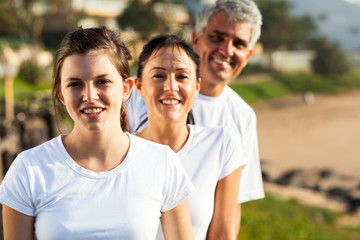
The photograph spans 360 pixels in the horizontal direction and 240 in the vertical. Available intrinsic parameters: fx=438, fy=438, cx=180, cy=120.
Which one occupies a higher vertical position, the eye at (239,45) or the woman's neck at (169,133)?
the eye at (239,45)

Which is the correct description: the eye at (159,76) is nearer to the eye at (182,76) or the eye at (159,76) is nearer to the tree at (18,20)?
the eye at (182,76)

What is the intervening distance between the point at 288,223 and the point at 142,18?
33049 millimetres

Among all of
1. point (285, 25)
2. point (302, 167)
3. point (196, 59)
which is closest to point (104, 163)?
point (196, 59)

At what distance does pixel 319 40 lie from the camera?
7425cm

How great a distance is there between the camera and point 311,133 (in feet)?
128

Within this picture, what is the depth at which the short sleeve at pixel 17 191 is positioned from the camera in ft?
5.24

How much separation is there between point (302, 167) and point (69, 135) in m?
27.5

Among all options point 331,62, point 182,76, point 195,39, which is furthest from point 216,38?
point 331,62

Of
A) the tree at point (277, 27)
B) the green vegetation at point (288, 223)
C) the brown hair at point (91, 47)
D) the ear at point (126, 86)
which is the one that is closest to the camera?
the brown hair at point (91, 47)

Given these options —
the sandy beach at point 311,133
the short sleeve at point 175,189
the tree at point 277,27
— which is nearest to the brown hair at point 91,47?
the short sleeve at point 175,189

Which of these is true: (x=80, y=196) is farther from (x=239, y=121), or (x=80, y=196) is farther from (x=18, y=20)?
(x=18, y=20)

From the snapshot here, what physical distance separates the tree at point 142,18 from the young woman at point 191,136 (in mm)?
40493

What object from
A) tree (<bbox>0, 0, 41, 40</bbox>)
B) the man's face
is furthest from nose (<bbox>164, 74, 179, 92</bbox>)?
tree (<bbox>0, 0, 41, 40</bbox>)

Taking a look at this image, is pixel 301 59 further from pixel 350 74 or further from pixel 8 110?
pixel 8 110
